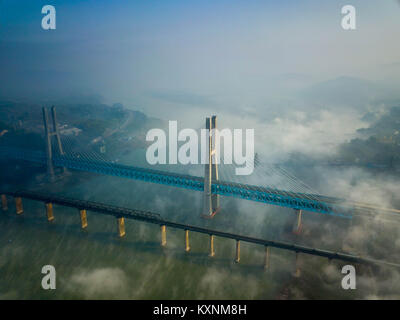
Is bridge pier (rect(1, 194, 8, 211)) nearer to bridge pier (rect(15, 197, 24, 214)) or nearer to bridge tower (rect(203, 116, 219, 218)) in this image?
bridge pier (rect(15, 197, 24, 214))

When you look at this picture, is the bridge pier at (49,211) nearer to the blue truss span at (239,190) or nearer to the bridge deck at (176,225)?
the bridge deck at (176,225)

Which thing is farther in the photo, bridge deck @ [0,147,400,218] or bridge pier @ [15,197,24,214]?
bridge pier @ [15,197,24,214]

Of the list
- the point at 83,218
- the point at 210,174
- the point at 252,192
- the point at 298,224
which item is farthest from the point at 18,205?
the point at 298,224

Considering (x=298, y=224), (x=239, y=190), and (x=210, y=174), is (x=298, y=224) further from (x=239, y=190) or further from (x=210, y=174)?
(x=210, y=174)

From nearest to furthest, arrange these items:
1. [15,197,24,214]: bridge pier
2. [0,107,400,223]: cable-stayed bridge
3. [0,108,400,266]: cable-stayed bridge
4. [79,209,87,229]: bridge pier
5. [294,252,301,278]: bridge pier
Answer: [294,252,301,278]: bridge pier, [0,108,400,266]: cable-stayed bridge, [0,107,400,223]: cable-stayed bridge, [79,209,87,229]: bridge pier, [15,197,24,214]: bridge pier

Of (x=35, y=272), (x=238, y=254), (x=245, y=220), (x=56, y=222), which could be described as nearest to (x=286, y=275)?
(x=238, y=254)

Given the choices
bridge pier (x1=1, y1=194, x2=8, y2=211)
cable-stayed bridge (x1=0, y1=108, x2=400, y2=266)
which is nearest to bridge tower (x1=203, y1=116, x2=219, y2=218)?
cable-stayed bridge (x1=0, y1=108, x2=400, y2=266)

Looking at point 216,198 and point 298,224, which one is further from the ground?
point 216,198

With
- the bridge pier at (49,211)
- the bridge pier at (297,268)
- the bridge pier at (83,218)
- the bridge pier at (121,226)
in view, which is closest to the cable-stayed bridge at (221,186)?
the bridge pier at (297,268)
